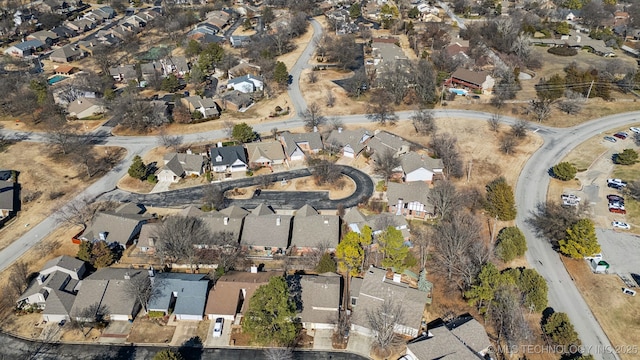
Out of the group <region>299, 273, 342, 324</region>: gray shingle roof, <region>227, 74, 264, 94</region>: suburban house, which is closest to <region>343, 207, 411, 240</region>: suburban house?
<region>299, 273, 342, 324</region>: gray shingle roof

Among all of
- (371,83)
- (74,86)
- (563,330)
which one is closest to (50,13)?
(74,86)

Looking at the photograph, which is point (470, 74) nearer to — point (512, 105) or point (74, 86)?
point (512, 105)

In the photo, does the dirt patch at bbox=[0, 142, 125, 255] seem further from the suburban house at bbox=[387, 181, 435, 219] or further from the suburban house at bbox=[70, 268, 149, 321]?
the suburban house at bbox=[387, 181, 435, 219]

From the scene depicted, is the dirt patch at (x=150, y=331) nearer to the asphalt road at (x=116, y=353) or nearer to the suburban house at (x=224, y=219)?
the asphalt road at (x=116, y=353)

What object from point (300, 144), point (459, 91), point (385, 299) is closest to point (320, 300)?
point (385, 299)

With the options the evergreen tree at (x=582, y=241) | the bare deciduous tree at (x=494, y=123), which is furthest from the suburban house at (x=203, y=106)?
the evergreen tree at (x=582, y=241)

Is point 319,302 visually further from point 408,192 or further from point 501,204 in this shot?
point 501,204
